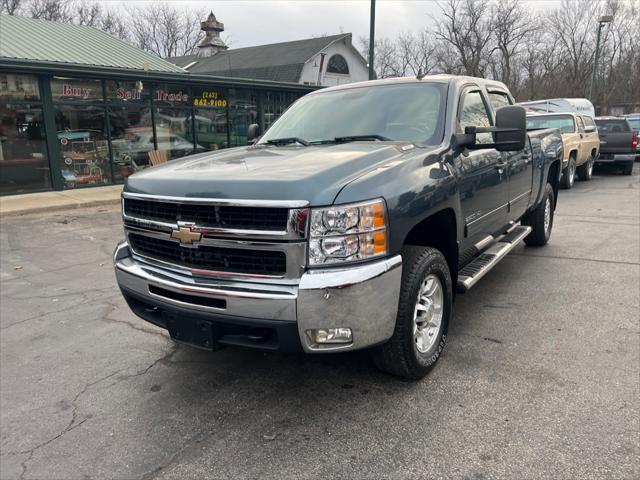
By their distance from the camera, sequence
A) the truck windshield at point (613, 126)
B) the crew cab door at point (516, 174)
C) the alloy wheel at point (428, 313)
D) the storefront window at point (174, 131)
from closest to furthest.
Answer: the alloy wheel at point (428, 313), the crew cab door at point (516, 174), the storefront window at point (174, 131), the truck windshield at point (613, 126)

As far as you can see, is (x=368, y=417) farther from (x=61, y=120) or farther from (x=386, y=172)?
(x=61, y=120)

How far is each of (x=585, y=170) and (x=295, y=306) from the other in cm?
1499

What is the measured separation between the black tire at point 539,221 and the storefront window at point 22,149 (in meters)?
12.1

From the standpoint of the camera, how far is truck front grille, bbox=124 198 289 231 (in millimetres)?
2666

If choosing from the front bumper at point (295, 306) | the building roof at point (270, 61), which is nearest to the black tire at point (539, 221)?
the front bumper at point (295, 306)

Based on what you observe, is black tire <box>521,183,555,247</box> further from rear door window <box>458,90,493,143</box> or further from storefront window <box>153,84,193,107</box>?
storefront window <box>153,84,193,107</box>

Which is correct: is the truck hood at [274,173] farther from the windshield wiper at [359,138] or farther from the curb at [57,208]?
the curb at [57,208]

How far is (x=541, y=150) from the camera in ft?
19.8

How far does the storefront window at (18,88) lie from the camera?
12.3 metres

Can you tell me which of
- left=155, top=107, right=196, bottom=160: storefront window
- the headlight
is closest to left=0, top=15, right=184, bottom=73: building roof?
left=155, top=107, right=196, bottom=160: storefront window

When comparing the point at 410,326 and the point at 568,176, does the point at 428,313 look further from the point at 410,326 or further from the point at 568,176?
Result: the point at 568,176

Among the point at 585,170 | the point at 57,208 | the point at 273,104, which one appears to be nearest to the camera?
the point at 57,208

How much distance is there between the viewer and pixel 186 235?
2.94 metres

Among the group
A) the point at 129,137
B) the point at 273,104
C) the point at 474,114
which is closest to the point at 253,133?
the point at 474,114
